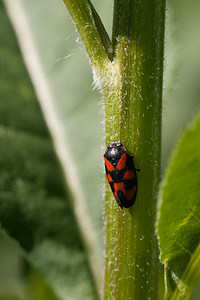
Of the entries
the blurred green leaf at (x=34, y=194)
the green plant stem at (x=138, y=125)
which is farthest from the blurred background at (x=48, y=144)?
the green plant stem at (x=138, y=125)

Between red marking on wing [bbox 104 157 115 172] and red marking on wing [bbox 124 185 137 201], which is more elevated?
red marking on wing [bbox 124 185 137 201]

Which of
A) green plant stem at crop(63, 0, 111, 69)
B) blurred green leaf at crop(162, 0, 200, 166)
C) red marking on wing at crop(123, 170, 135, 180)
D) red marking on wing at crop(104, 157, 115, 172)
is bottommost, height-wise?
blurred green leaf at crop(162, 0, 200, 166)

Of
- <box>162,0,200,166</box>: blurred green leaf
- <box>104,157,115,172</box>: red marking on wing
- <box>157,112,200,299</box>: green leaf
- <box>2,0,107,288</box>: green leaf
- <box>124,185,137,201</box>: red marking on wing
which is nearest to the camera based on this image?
<box>157,112,200,299</box>: green leaf

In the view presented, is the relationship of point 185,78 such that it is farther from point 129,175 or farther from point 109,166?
point 129,175

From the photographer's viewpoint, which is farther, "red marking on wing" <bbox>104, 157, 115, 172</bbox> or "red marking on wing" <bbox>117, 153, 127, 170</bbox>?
"red marking on wing" <bbox>104, 157, 115, 172</bbox>

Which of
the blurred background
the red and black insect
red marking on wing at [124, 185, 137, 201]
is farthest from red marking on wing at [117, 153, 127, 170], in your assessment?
the blurred background

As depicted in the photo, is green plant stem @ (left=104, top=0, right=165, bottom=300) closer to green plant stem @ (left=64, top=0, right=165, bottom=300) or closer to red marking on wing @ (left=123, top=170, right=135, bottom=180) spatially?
green plant stem @ (left=64, top=0, right=165, bottom=300)

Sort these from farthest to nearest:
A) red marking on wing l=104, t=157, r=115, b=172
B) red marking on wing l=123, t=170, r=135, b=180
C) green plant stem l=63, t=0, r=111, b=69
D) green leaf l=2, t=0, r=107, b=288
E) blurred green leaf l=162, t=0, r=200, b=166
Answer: blurred green leaf l=162, t=0, r=200, b=166, green leaf l=2, t=0, r=107, b=288, red marking on wing l=104, t=157, r=115, b=172, red marking on wing l=123, t=170, r=135, b=180, green plant stem l=63, t=0, r=111, b=69

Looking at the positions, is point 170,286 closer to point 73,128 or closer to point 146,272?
point 146,272

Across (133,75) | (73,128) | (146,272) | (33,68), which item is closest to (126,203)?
(146,272)
